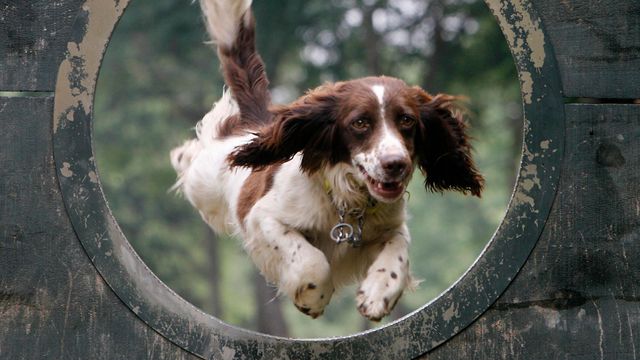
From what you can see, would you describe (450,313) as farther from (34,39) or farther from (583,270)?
(34,39)

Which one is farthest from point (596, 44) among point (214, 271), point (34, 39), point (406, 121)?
point (214, 271)

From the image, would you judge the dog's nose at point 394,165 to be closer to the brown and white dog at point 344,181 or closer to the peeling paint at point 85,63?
the brown and white dog at point 344,181

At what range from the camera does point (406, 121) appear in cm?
499

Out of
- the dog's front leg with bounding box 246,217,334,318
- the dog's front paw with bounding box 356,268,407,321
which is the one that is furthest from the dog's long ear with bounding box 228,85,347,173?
the dog's front paw with bounding box 356,268,407,321

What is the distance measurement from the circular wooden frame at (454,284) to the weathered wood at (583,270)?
69 millimetres

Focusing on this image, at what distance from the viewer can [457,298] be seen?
193 inches

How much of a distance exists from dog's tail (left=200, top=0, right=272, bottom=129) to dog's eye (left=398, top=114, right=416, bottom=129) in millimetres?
1485

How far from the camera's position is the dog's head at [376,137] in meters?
4.83

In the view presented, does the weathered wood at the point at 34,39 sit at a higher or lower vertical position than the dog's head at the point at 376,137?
higher

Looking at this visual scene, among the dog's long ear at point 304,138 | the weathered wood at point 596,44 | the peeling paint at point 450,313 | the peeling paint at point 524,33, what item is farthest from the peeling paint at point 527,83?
the peeling paint at point 450,313

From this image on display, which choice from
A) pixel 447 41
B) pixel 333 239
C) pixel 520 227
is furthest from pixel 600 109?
pixel 447 41

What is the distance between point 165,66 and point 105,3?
14.0m

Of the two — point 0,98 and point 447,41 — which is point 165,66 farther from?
point 0,98

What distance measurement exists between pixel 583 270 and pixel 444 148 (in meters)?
0.92
